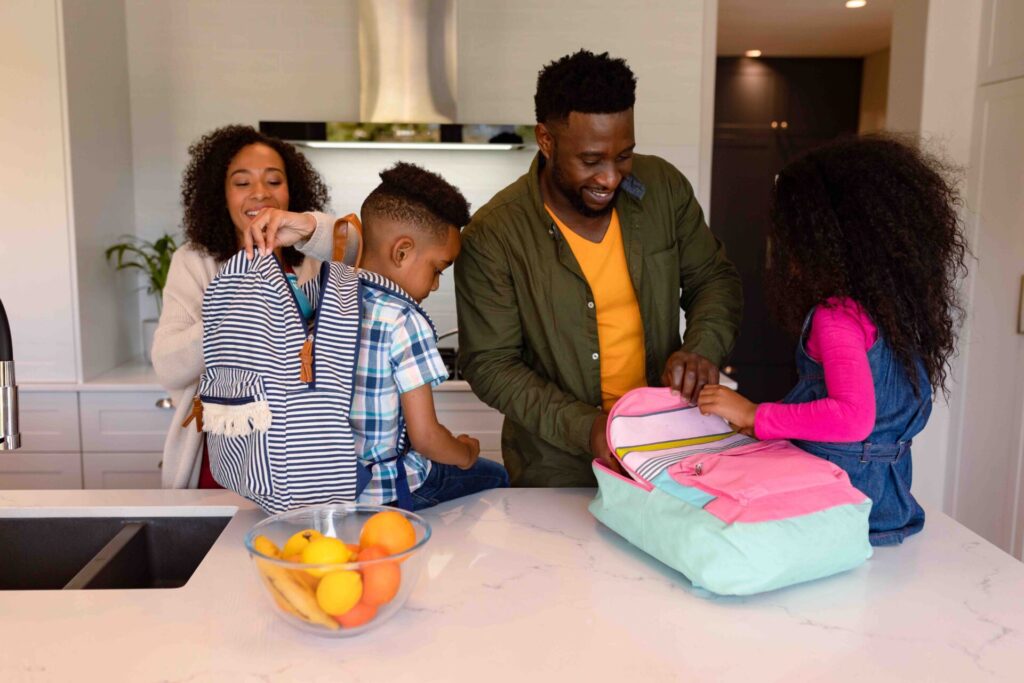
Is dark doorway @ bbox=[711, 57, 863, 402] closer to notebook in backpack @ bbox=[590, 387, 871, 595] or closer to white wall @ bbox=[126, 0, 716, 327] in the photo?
white wall @ bbox=[126, 0, 716, 327]

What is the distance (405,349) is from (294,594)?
405 millimetres

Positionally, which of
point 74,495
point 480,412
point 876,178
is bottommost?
point 480,412

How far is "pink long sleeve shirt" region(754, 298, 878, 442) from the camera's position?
1.17 metres

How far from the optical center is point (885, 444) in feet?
4.04

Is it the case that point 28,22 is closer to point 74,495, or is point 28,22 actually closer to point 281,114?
point 281,114

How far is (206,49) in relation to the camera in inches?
125

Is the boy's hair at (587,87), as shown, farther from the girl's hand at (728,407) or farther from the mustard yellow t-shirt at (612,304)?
the girl's hand at (728,407)

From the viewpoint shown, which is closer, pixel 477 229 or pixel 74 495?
pixel 74 495

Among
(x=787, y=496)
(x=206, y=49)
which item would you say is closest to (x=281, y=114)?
(x=206, y=49)

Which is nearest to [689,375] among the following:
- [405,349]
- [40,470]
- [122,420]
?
[405,349]

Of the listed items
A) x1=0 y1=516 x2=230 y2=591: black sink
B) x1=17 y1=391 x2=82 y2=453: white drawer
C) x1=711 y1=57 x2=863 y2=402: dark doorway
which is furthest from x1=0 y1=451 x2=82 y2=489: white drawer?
x1=711 y1=57 x2=863 y2=402: dark doorway

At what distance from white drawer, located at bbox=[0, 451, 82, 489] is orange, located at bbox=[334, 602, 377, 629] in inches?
87.6

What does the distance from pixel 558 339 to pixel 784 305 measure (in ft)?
1.54

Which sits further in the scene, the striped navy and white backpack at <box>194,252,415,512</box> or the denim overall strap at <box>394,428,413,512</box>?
the denim overall strap at <box>394,428,413,512</box>
